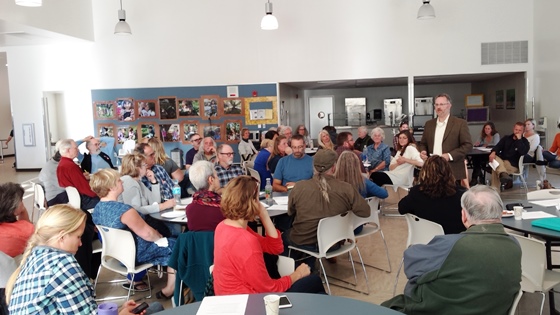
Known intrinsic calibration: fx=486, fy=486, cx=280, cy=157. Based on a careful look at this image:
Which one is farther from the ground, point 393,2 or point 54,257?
point 393,2

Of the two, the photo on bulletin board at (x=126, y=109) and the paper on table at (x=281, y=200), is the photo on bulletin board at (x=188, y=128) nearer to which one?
the photo on bulletin board at (x=126, y=109)

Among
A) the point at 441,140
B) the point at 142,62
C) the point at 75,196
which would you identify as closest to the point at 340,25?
the point at 142,62

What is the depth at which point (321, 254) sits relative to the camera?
395 centimetres

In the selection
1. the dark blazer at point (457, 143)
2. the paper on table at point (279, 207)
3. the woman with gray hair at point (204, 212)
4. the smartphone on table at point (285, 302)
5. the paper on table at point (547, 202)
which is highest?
the dark blazer at point (457, 143)

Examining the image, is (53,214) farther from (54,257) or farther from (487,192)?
(487,192)

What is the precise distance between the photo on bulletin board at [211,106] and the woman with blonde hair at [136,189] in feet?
22.2

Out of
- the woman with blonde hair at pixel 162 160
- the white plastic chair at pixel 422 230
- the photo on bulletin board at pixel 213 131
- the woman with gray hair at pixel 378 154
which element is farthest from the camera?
the photo on bulletin board at pixel 213 131

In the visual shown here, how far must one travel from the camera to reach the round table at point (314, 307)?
6.60 ft

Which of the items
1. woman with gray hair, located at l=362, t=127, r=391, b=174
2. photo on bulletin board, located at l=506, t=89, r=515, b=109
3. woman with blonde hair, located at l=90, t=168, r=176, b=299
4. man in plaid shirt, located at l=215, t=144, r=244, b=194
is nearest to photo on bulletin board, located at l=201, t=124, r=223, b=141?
woman with gray hair, located at l=362, t=127, r=391, b=174

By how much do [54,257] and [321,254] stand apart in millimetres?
2310

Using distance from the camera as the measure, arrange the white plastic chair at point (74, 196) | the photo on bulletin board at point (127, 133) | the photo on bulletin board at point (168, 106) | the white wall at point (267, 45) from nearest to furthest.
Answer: the white plastic chair at point (74, 196) → the white wall at point (267, 45) → the photo on bulletin board at point (168, 106) → the photo on bulletin board at point (127, 133)

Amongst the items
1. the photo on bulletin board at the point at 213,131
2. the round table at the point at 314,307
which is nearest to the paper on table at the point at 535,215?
the round table at the point at 314,307

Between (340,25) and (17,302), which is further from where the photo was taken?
(340,25)

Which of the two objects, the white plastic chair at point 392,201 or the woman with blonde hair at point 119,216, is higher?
the woman with blonde hair at point 119,216
